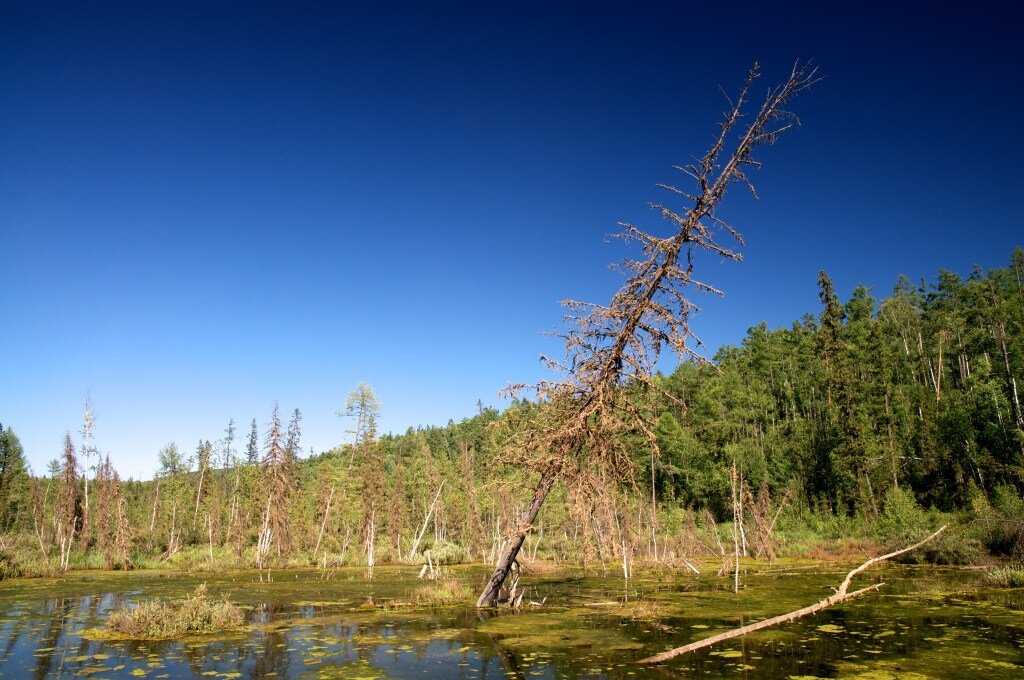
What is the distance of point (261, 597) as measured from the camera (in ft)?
83.0

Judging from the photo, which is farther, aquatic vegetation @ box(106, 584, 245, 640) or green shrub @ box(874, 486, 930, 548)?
green shrub @ box(874, 486, 930, 548)

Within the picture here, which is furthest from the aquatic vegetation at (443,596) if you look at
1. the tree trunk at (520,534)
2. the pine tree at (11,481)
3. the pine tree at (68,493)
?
the pine tree at (11,481)

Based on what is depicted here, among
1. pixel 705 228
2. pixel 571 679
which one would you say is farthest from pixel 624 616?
pixel 705 228

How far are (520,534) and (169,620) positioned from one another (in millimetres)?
9907

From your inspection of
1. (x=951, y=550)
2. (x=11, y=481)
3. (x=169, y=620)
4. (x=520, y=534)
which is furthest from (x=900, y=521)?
(x=11, y=481)

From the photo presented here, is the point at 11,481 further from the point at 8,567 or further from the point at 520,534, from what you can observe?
the point at 520,534

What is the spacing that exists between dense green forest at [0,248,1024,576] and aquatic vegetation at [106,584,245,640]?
1745 centimetres

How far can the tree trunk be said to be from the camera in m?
17.1

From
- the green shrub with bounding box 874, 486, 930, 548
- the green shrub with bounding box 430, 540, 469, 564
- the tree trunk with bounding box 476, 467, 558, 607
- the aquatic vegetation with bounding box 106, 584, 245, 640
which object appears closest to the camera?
the aquatic vegetation with bounding box 106, 584, 245, 640

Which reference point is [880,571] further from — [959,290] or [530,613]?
[959,290]

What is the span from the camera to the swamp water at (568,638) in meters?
11.1

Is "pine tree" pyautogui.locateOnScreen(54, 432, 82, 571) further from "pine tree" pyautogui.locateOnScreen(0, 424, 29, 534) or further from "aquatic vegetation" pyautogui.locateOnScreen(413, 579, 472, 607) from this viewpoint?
"aquatic vegetation" pyautogui.locateOnScreen(413, 579, 472, 607)

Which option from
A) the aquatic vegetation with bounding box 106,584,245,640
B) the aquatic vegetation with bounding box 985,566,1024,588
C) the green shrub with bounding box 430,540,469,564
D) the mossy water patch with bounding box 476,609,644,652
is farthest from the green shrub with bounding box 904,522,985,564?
the green shrub with bounding box 430,540,469,564

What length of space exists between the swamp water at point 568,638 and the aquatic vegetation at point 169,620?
628mm
